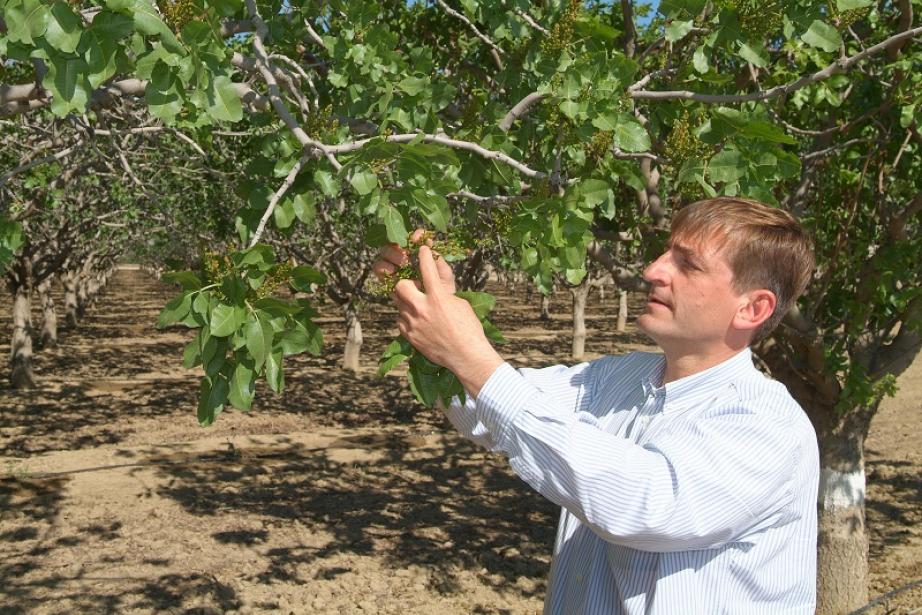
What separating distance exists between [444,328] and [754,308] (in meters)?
0.70

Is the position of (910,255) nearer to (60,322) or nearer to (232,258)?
(232,258)

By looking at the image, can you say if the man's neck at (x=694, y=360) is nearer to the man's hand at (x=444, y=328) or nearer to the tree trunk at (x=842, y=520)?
the man's hand at (x=444, y=328)

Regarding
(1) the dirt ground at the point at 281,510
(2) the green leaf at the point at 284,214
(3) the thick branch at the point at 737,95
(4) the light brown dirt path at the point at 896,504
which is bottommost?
(1) the dirt ground at the point at 281,510

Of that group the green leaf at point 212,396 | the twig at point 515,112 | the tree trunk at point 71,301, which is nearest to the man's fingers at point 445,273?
the green leaf at point 212,396

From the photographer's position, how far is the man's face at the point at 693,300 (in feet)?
5.81

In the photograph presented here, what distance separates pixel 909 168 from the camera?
5.32 meters

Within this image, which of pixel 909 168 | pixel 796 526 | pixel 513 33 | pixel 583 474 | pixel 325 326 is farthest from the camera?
pixel 325 326

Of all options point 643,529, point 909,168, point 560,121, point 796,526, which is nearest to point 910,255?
point 909,168

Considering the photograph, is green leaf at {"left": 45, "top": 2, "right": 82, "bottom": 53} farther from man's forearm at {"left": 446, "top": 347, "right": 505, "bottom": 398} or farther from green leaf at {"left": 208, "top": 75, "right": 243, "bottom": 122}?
man's forearm at {"left": 446, "top": 347, "right": 505, "bottom": 398}

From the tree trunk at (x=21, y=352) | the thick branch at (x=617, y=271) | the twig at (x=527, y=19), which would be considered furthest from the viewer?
the tree trunk at (x=21, y=352)

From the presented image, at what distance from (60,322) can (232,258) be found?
27.9 m

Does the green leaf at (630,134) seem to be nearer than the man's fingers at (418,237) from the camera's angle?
No

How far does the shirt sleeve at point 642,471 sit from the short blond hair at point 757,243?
361mm

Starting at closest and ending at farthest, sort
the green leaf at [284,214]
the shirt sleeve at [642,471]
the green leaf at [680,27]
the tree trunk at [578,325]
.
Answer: the shirt sleeve at [642,471]
the green leaf at [284,214]
the green leaf at [680,27]
the tree trunk at [578,325]
